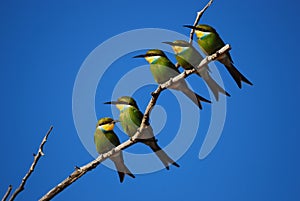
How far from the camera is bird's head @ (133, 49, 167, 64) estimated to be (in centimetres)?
378

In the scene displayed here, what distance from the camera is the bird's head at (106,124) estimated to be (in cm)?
376

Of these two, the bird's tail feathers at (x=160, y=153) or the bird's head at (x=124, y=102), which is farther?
the bird's head at (x=124, y=102)

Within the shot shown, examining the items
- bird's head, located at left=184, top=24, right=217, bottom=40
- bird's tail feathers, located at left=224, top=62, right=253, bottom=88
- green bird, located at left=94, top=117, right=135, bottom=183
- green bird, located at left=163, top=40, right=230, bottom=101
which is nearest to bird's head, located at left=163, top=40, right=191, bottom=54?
green bird, located at left=163, top=40, right=230, bottom=101

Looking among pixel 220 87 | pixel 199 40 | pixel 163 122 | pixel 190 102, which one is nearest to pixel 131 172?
pixel 163 122

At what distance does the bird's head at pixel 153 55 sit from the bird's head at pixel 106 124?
676 millimetres

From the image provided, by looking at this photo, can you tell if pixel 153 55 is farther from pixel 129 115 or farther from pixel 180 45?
pixel 129 115

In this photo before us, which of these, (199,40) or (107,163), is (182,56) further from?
(107,163)

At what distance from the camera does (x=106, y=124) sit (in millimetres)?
3793

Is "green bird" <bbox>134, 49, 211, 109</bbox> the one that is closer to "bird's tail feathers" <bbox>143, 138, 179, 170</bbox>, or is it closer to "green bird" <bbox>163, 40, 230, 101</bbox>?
"green bird" <bbox>163, 40, 230, 101</bbox>

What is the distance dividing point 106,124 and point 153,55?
0.80 meters

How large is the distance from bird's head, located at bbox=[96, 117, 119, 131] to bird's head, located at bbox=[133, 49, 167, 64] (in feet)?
2.22

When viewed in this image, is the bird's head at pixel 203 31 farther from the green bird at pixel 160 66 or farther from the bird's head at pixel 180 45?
the green bird at pixel 160 66

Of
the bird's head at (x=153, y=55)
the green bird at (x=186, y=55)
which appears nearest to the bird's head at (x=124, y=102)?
the bird's head at (x=153, y=55)

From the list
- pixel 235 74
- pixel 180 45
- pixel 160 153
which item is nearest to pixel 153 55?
pixel 180 45
